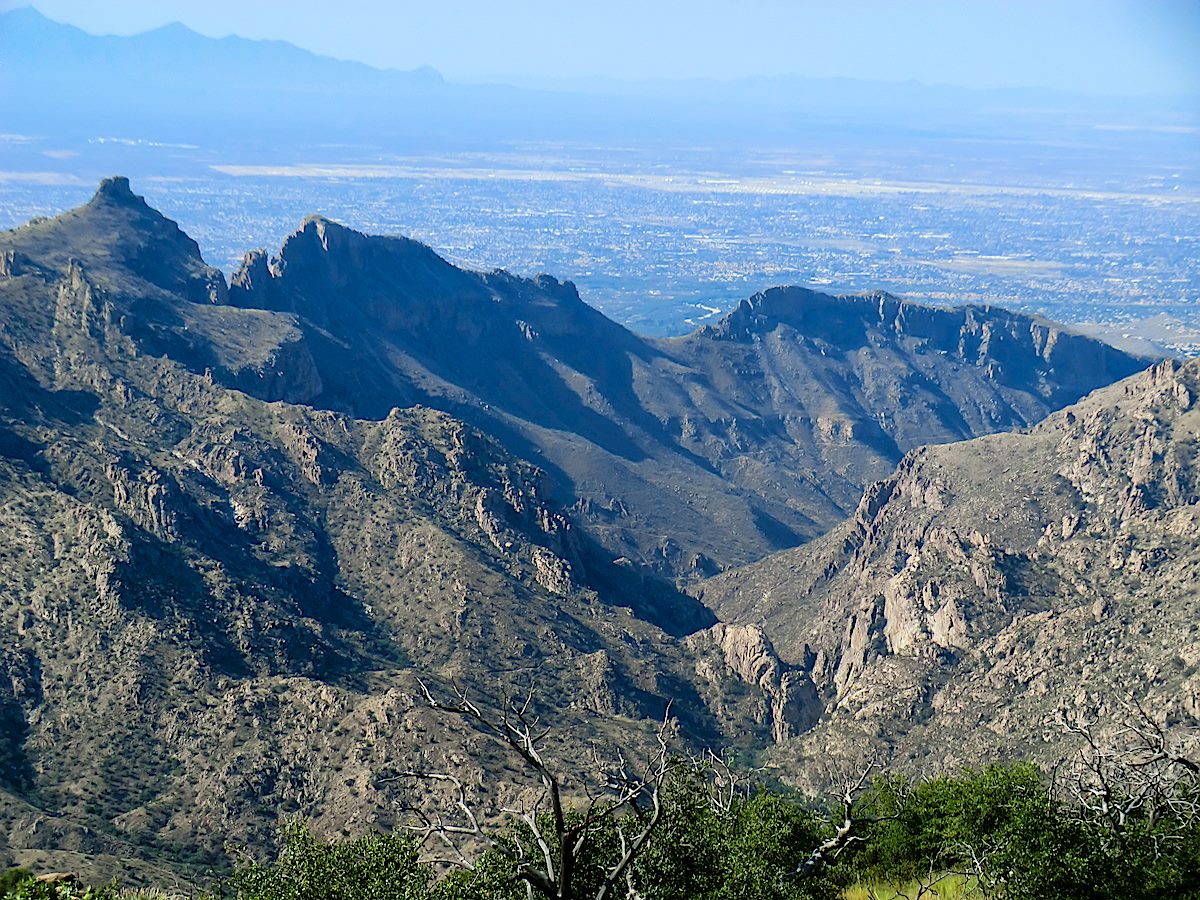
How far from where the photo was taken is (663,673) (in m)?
117

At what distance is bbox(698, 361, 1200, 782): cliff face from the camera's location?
96.0m

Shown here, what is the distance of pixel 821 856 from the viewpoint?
44375 millimetres

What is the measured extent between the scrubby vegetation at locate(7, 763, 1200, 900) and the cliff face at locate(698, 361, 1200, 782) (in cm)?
1457

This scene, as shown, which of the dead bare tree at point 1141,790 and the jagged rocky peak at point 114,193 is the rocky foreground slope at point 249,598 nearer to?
the jagged rocky peak at point 114,193

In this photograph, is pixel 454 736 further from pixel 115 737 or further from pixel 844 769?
pixel 844 769

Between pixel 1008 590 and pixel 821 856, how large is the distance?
76.7 metres

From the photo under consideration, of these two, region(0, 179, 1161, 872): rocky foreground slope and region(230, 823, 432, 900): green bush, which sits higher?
region(230, 823, 432, 900): green bush

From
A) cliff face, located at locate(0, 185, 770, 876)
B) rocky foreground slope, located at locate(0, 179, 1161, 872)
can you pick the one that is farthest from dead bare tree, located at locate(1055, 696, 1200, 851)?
rocky foreground slope, located at locate(0, 179, 1161, 872)

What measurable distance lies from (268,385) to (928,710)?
324 feet

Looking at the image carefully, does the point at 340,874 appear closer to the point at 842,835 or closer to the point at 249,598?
the point at 842,835

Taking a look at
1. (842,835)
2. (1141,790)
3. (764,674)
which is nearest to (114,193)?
(764,674)

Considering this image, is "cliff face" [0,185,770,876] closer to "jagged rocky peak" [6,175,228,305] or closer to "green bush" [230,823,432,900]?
"jagged rocky peak" [6,175,228,305]

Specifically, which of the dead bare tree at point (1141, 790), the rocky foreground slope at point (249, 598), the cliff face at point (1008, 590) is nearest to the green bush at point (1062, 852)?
the dead bare tree at point (1141, 790)

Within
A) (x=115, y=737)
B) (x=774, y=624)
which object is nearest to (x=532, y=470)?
(x=774, y=624)
